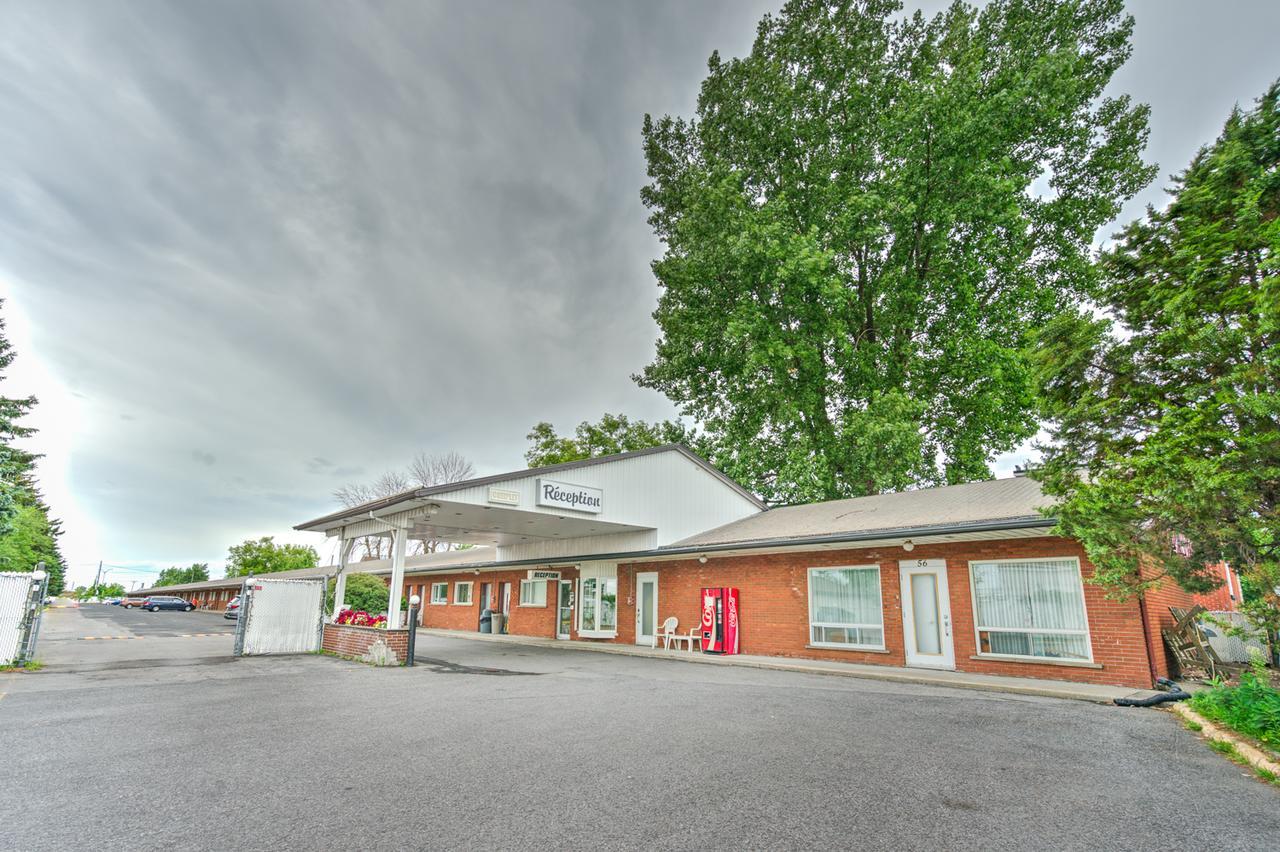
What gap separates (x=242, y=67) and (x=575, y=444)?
26374mm

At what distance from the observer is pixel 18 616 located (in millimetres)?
12352

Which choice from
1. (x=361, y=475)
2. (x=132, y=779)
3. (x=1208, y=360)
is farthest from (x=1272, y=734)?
(x=361, y=475)

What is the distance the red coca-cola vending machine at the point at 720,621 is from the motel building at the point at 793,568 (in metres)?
0.06

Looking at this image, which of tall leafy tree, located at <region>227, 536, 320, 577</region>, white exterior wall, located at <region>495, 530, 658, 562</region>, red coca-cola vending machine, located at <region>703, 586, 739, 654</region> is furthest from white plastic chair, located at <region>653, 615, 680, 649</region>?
tall leafy tree, located at <region>227, 536, 320, 577</region>

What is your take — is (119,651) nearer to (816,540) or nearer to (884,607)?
(816,540)

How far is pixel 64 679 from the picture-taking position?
10844 millimetres

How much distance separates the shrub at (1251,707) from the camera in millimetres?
5523

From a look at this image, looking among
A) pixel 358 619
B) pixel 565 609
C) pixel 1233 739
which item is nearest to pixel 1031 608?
pixel 1233 739

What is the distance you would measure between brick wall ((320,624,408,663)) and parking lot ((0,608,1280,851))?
4138mm

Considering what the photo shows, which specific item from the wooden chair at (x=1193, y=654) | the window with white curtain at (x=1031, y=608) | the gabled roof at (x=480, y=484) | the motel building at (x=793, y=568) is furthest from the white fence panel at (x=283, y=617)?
the wooden chair at (x=1193, y=654)

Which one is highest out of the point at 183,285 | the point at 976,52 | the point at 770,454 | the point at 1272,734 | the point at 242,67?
the point at 976,52

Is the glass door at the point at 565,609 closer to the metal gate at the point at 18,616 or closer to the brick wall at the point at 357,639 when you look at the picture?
the brick wall at the point at 357,639

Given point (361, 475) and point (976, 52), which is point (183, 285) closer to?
point (976, 52)

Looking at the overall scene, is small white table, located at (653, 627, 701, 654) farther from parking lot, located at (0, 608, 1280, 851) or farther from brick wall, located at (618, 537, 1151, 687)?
parking lot, located at (0, 608, 1280, 851)
